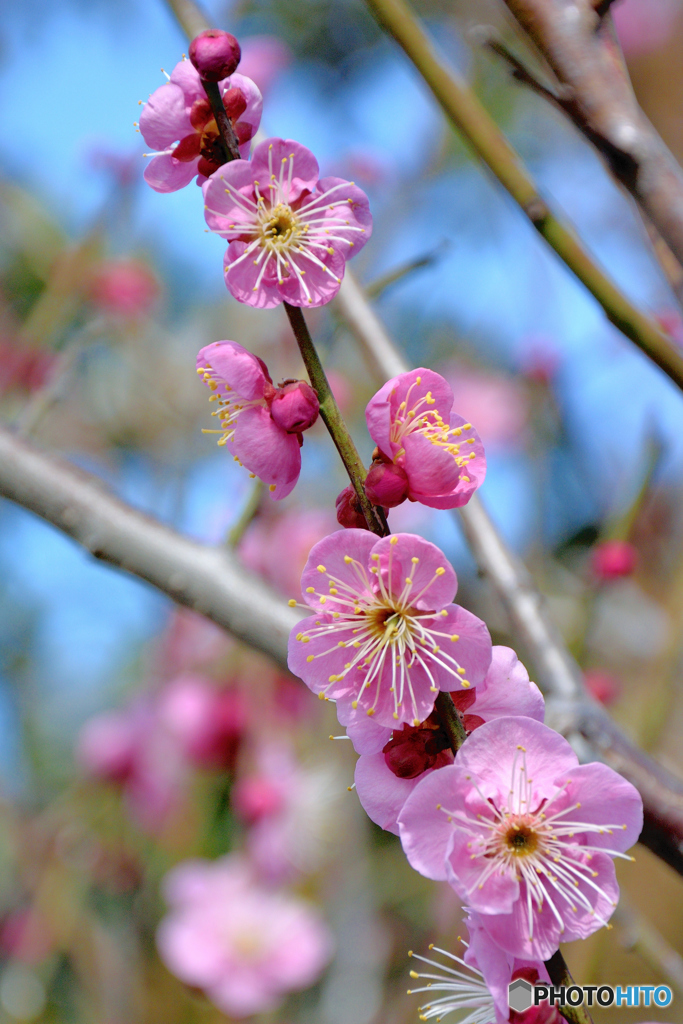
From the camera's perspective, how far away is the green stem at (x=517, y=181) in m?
0.53

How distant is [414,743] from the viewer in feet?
1.38

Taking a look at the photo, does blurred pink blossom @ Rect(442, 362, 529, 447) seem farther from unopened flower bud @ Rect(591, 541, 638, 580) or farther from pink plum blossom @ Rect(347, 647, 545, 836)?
pink plum blossom @ Rect(347, 647, 545, 836)

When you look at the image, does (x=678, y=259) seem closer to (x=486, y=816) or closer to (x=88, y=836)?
(x=486, y=816)

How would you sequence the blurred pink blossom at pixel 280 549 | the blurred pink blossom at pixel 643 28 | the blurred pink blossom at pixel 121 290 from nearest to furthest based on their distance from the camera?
the blurred pink blossom at pixel 280 549, the blurred pink blossom at pixel 121 290, the blurred pink blossom at pixel 643 28

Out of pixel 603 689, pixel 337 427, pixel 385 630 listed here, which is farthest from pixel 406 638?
pixel 603 689

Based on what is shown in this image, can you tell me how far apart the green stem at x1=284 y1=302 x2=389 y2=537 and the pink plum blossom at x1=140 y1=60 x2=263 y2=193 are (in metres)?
0.15

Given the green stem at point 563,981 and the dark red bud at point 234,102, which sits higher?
the dark red bud at point 234,102

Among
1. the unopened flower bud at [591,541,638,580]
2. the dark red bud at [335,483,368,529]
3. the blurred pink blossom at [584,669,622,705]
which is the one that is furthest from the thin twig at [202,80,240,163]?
the blurred pink blossom at [584,669,622,705]

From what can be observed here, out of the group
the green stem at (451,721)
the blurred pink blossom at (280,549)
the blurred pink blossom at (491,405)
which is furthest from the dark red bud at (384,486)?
the blurred pink blossom at (491,405)

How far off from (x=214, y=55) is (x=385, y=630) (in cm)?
35

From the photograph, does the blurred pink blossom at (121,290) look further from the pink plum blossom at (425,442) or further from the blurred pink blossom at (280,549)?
the pink plum blossom at (425,442)

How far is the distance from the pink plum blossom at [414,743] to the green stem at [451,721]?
1cm

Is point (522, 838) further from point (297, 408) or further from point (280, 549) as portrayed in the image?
point (280, 549)

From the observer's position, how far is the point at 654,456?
1095mm
